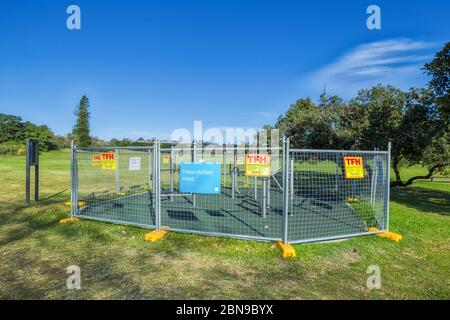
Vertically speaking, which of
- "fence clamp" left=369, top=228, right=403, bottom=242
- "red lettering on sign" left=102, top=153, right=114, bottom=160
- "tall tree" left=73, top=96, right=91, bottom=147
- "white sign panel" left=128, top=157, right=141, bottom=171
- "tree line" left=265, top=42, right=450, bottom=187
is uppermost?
"tall tree" left=73, top=96, right=91, bottom=147

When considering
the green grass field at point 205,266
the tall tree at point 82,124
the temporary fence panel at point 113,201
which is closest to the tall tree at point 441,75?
the green grass field at point 205,266

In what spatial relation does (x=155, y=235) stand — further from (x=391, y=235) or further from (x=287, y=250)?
(x=391, y=235)

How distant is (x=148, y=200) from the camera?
30.8ft

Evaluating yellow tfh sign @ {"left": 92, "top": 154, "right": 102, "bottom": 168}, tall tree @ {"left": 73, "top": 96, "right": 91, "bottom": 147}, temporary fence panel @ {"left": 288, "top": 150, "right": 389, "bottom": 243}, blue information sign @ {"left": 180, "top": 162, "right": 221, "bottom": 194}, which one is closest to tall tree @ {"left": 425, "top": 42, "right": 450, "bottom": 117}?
temporary fence panel @ {"left": 288, "top": 150, "right": 389, "bottom": 243}

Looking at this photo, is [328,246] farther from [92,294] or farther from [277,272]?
[92,294]

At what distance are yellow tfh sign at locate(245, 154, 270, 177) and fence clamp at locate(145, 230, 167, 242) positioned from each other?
2.21 m

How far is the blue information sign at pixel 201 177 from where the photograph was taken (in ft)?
18.0

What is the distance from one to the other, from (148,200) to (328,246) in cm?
616

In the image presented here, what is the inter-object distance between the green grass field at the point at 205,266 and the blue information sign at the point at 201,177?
93 centimetres

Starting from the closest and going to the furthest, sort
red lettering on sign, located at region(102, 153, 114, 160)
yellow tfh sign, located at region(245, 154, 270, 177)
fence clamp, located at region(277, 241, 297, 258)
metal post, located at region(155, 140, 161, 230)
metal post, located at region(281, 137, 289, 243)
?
fence clamp, located at region(277, 241, 297, 258)
metal post, located at region(281, 137, 289, 243)
metal post, located at region(155, 140, 161, 230)
yellow tfh sign, located at region(245, 154, 270, 177)
red lettering on sign, located at region(102, 153, 114, 160)

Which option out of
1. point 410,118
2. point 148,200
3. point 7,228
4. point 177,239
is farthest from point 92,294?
point 410,118

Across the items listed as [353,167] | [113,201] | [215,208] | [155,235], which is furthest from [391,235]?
[113,201]

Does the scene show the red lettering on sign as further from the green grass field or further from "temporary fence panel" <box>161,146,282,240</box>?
the green grass field

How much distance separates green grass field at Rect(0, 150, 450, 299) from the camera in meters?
3.42
